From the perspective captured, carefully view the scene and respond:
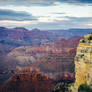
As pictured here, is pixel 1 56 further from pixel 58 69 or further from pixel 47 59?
pixel 58 69

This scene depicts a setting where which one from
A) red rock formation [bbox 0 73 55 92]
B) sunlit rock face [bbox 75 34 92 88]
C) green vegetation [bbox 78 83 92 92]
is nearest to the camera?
green vegetation [bbox 78 83 92 92]

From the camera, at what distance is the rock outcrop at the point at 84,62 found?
1942 centimetres

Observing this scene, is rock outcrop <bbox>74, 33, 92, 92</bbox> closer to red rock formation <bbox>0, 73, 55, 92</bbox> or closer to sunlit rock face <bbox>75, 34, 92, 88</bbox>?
sunlit rock face <bbox>75, 34, 92, 88</bbox>

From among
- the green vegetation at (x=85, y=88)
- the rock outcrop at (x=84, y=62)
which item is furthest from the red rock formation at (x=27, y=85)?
the green vegetation at (x=85, y=88)

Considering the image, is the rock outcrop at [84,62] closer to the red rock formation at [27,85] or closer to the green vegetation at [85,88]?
the green vegetation at [85,88]

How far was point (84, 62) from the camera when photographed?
19.9 meters

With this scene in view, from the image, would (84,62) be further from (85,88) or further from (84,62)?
(85,88)

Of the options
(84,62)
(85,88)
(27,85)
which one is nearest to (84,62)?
(84,62)

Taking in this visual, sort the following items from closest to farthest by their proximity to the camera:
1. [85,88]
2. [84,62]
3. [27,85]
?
1. [85,88]
2. [84,62]
3. [27,85]

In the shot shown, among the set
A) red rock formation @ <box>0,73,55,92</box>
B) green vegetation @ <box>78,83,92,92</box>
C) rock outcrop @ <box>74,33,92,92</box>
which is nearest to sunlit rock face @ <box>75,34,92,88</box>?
rock outcrop @ <box>74,33,92,92</box>

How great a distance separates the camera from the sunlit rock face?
1942 cm

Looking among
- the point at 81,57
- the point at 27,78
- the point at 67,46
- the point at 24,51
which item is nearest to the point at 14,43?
the point at 24,51

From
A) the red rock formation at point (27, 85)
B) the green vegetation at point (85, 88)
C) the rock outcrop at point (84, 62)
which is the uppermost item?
the rock outcrop at point (84, 62)

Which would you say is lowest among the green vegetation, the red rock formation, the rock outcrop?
the red rock formation
